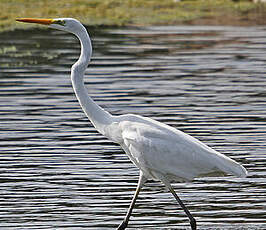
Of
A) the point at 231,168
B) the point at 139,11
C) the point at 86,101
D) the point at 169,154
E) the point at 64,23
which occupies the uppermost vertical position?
the point at 64,23

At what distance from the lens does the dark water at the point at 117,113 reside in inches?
413

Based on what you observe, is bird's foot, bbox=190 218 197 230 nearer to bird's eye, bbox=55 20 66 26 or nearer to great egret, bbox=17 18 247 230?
great egret, bbox=17 18 247 230

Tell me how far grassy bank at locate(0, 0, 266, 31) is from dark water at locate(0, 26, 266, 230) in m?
6.92

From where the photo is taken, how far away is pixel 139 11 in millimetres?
43125

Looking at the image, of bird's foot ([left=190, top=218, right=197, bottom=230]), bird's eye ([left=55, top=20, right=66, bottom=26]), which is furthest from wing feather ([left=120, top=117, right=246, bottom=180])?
bird's eye ([left=55, top=20, right=66, bottom=26])

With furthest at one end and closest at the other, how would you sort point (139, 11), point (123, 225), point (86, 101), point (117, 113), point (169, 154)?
point (139, 11) → point (117, 113) → point (86, 101) → point (123, 225) → point (169, 154)

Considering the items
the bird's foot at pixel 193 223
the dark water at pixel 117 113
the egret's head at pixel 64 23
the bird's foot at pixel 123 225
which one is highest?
the egret's head at pixel 64 23

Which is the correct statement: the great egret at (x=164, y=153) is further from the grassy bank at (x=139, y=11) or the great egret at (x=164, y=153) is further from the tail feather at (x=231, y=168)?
the grassy bank at (x=139, y=11)

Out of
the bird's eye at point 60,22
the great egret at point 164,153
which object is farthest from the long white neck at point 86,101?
the bird's eye at point 60,22

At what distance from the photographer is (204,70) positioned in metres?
23.3

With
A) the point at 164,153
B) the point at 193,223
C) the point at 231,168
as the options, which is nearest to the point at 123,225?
the point at 193,223

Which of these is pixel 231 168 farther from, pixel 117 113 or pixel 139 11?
pixel 139 11

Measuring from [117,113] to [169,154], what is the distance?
7.40 m

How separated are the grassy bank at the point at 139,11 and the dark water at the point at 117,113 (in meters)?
6.92
